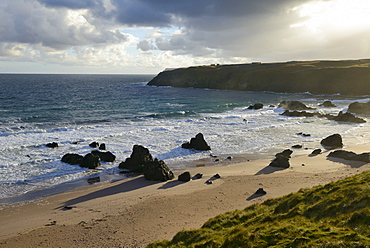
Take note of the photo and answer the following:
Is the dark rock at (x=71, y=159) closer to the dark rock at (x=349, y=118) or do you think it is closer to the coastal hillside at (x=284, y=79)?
the dark rock at (x=349, y=118)

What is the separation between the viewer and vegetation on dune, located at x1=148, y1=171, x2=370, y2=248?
8469mm

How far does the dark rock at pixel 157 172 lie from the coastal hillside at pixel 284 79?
9541 centimetres

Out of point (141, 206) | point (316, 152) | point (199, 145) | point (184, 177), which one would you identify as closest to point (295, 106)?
point (316, 152)

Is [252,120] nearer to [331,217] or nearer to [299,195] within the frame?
[299,195]

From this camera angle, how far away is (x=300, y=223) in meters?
10.3

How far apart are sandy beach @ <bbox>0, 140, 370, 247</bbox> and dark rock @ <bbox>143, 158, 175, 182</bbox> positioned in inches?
19.1

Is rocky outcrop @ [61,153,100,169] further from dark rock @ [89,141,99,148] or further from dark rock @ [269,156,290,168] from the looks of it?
dark rock @ [269,156,290,168]

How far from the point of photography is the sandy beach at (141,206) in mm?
→ 13023

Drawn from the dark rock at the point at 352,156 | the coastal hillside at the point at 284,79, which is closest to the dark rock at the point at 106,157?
the dark rock at the point at 352,156

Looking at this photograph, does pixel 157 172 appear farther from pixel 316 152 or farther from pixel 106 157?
pixel 316 152

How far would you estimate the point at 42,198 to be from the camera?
17.9 m

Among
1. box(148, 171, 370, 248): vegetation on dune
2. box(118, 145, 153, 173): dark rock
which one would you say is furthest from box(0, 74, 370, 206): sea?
box(148, 171, 370, 248): vegetation on dune

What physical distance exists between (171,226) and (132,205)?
11.9 ft

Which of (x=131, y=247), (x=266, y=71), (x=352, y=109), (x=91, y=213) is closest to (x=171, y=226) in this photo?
(x=131, y=247)
